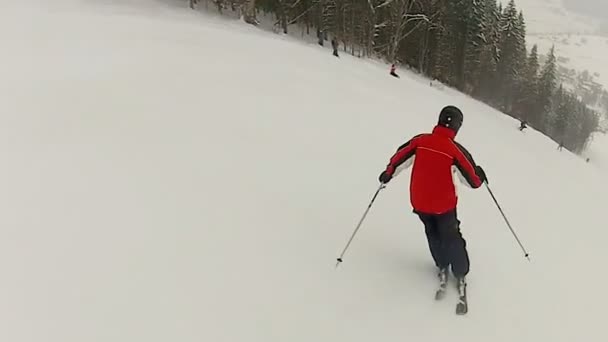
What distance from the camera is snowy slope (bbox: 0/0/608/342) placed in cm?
412

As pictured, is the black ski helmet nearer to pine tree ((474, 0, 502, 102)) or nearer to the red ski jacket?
the red ski jacket

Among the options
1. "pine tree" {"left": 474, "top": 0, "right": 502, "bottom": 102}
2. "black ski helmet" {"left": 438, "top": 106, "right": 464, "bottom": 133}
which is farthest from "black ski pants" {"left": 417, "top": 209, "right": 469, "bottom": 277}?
"pine tree" {"left": 474, "top": 0, "right": 502, "bottom": 102}

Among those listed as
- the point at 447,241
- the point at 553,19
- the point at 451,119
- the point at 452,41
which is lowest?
the point at 447,241

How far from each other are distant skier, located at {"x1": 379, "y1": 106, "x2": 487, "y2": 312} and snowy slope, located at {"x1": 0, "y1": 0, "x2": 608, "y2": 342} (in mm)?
506

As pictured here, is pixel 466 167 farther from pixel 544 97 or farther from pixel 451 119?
pixel 544 97

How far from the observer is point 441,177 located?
14.6 ft

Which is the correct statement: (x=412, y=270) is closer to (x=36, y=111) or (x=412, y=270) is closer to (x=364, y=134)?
(x=364, y=134)

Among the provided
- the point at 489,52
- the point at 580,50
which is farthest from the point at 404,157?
the point at 580,50

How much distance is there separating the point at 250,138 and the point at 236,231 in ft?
8.67

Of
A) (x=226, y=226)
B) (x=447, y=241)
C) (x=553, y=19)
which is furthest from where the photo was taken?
(x=553, y=19)

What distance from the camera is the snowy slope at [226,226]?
13.5 feet

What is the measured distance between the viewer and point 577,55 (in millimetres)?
113812

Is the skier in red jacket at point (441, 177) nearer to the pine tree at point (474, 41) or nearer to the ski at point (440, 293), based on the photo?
the ski at point (440, 293)

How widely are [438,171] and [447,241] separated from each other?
680mm
